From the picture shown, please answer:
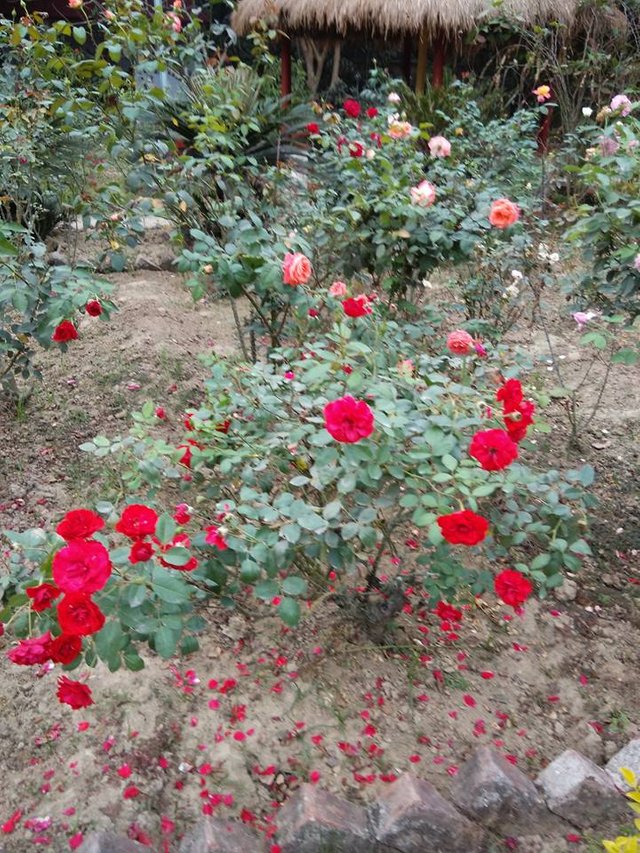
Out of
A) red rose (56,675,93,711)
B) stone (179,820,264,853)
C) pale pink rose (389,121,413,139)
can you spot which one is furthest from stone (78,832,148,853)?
pale pink rose (389,121,413,139)

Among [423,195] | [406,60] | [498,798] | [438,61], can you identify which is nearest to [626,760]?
[498,798]

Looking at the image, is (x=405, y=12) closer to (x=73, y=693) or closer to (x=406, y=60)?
(x=406, y=60)

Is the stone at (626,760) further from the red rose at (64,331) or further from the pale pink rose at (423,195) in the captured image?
the red rose at (64,331)

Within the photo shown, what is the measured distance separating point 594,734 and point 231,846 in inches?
40.1

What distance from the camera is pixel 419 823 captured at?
155 centimetres

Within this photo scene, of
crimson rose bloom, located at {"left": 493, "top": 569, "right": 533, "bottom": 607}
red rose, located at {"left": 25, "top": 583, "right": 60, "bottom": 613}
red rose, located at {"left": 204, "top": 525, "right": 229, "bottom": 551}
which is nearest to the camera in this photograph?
Answer: red rose, located at {"left": 25, "top": 583, "right": 60, "bottom": 613}

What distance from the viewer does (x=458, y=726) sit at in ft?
6.51

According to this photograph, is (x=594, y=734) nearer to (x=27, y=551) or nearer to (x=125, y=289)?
(x=27, y=551)

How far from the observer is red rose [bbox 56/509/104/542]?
128 cm

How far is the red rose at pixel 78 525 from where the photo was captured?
4.19 ft

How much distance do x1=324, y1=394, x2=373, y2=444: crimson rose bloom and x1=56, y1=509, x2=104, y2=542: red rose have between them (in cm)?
45

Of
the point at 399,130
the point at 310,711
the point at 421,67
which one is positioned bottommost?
the point at 310,711

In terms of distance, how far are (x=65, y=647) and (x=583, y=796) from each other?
121 cm

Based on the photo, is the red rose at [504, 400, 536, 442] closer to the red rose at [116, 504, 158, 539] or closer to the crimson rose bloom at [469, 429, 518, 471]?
the crimson rose bloom at [469, 429, 518, 471]
